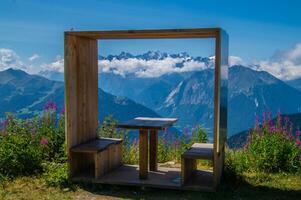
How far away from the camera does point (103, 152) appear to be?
7320 millimetres

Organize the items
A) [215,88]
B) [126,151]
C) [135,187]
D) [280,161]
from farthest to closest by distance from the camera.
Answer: [126,151] < [280,161] < [135,187] < [215,88]

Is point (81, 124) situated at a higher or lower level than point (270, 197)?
higher

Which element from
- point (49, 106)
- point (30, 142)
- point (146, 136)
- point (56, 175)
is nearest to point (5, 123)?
point (30, 142)

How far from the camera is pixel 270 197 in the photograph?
256 inches

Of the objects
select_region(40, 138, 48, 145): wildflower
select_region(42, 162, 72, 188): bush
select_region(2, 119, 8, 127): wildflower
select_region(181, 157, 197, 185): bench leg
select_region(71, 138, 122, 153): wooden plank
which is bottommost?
select_region(42, 162, 72, 188): bush

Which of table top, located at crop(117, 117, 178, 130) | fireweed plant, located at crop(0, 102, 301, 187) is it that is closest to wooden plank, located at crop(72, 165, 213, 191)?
fireweed plant, located at crop(0, 102, 301, 187)

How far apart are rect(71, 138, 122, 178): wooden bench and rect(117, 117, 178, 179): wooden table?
0.64m

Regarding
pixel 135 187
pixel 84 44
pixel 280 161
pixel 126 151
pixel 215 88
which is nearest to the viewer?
pixel 215 88

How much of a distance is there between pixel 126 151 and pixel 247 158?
2640 mm

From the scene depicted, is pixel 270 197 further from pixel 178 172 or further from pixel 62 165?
pixel 62 165

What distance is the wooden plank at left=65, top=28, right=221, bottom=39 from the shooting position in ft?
21.0

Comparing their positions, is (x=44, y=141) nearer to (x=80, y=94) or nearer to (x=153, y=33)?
(x=80, y=94)

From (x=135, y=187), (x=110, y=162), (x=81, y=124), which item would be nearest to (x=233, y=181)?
(x=135, y=187)

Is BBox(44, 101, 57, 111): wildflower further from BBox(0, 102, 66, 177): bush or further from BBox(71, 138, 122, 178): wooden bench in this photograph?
BBox(71, 138, 122, 178): wooden bench
